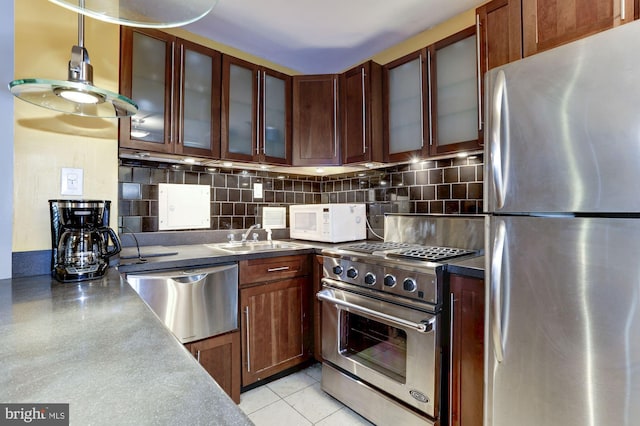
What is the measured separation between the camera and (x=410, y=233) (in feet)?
7.36

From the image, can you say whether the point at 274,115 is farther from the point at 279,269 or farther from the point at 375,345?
the point at 375,345

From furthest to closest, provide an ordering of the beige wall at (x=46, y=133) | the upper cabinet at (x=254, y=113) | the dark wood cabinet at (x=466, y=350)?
1. the upper cabinet at (x=254, y=113)
2. the dark wood cabinet at (x=466, y=350)
3. the beige wall at (x=46, y=133)

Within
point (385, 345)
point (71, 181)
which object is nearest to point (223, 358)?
point (385, 345)

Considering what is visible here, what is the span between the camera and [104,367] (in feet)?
1.74

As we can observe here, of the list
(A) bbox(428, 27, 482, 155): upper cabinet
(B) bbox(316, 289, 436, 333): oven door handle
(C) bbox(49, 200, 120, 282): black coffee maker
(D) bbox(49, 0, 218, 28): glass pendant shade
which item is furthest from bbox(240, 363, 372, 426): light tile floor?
(D) bbox(49, 0, 218, 28): glass pendant shade

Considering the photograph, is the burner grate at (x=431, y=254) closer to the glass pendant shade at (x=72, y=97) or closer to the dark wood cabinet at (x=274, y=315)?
the dark wood cabinet at (x=274, y=315)

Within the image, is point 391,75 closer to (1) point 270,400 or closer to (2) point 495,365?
(2) point 495,365

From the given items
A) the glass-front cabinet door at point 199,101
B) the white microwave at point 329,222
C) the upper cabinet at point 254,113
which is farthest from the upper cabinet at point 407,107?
the glass-front cabinet door at point 199,101

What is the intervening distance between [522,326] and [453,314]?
1.25 ft

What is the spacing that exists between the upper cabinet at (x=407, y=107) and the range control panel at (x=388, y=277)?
0.87 meters

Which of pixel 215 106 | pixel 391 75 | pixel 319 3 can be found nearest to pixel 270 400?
pixel 215 106

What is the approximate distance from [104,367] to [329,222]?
6.03 ft

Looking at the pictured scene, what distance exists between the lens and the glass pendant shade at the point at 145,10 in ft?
2.94

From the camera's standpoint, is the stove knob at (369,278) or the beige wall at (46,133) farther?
the stove knob at (369,278)
